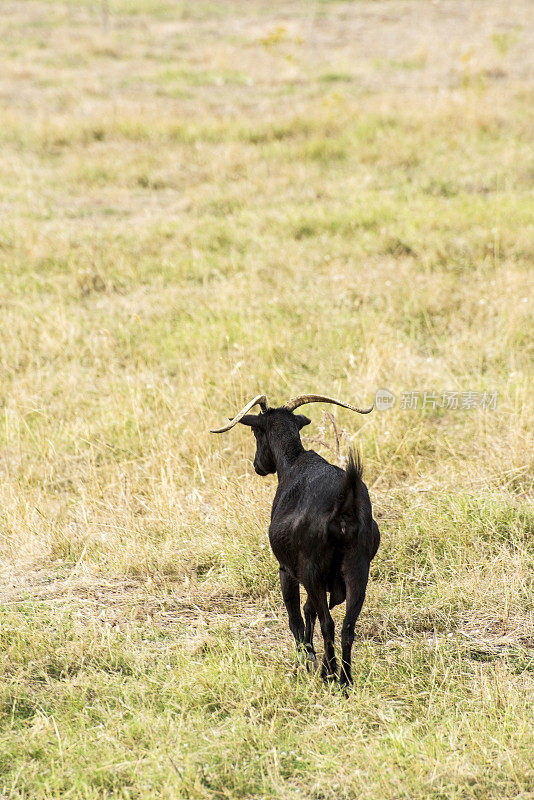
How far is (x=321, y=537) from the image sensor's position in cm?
314

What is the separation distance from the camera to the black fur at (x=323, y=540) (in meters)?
3.10

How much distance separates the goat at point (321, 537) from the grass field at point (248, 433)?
0.64 feet

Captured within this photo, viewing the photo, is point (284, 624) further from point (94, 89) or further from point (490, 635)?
point (94, 89)

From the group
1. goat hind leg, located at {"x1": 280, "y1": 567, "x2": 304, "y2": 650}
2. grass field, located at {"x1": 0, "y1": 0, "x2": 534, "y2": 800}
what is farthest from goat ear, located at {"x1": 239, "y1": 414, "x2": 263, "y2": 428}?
goat hind leg, located at {"x1": 280, "y1": 567, "x2": 304, "y2": 650}

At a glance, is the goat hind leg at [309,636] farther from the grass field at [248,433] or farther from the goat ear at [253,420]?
the goat ear at [253,420]

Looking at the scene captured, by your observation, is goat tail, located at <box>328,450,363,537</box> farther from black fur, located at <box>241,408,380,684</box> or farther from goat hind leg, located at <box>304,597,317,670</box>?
goat hind leg, located at <box>304,597,317,670</box>

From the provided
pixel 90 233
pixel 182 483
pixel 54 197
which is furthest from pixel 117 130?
pixel 182 483

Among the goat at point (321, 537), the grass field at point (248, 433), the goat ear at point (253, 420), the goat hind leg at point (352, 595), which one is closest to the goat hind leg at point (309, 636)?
the goat at point (321, 537)

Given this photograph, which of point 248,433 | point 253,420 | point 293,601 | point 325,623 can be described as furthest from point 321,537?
point 248,433

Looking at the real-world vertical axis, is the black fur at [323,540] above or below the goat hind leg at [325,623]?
above

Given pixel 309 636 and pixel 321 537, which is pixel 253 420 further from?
pixel 309 636

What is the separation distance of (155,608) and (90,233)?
21.8ft

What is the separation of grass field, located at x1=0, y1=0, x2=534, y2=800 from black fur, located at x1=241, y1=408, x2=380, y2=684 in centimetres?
21

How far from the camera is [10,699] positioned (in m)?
3.42
